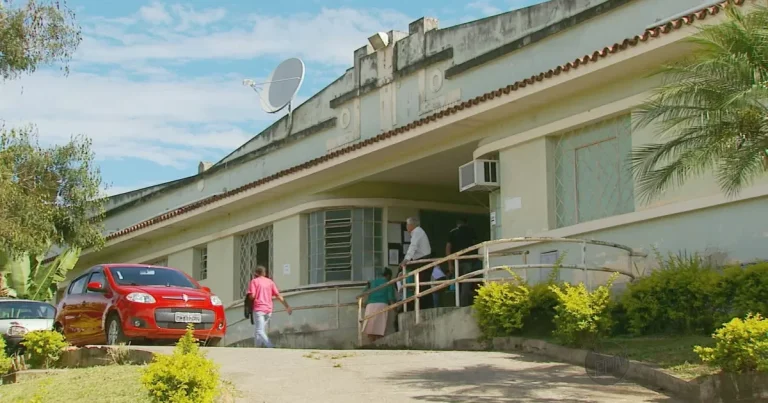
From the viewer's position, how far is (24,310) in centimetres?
2066

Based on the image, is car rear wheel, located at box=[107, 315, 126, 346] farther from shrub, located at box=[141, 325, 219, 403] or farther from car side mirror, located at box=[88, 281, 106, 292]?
shrub, located at box=[141, 325, 219, 403]

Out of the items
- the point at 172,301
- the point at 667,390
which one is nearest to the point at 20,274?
the point at 172,301

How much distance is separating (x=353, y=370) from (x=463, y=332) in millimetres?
3256

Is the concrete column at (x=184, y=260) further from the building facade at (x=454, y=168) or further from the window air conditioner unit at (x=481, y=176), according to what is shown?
the window air conditioner unit at (x=481, y=176)

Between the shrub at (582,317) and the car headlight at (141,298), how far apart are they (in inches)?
250

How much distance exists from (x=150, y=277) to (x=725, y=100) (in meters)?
9.97

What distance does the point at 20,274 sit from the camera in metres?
27.8

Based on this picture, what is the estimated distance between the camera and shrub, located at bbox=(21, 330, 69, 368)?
15.0m

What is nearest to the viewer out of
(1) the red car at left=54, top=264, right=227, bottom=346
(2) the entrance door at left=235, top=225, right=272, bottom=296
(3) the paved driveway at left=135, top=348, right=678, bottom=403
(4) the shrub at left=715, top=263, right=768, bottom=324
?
(3) the paved driveway at left=135, top=348, right=678, bottom=403

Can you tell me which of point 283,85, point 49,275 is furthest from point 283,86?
point 49,275

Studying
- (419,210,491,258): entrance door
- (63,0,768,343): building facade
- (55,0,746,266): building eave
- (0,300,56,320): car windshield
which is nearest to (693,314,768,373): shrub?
(63,0,768,343): building facade

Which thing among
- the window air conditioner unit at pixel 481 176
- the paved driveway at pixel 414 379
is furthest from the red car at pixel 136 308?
the window air conditioner unit at pixel 481 176

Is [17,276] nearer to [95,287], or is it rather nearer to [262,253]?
[262,253]

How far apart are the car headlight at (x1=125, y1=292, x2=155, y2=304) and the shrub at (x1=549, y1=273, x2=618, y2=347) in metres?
6.35
